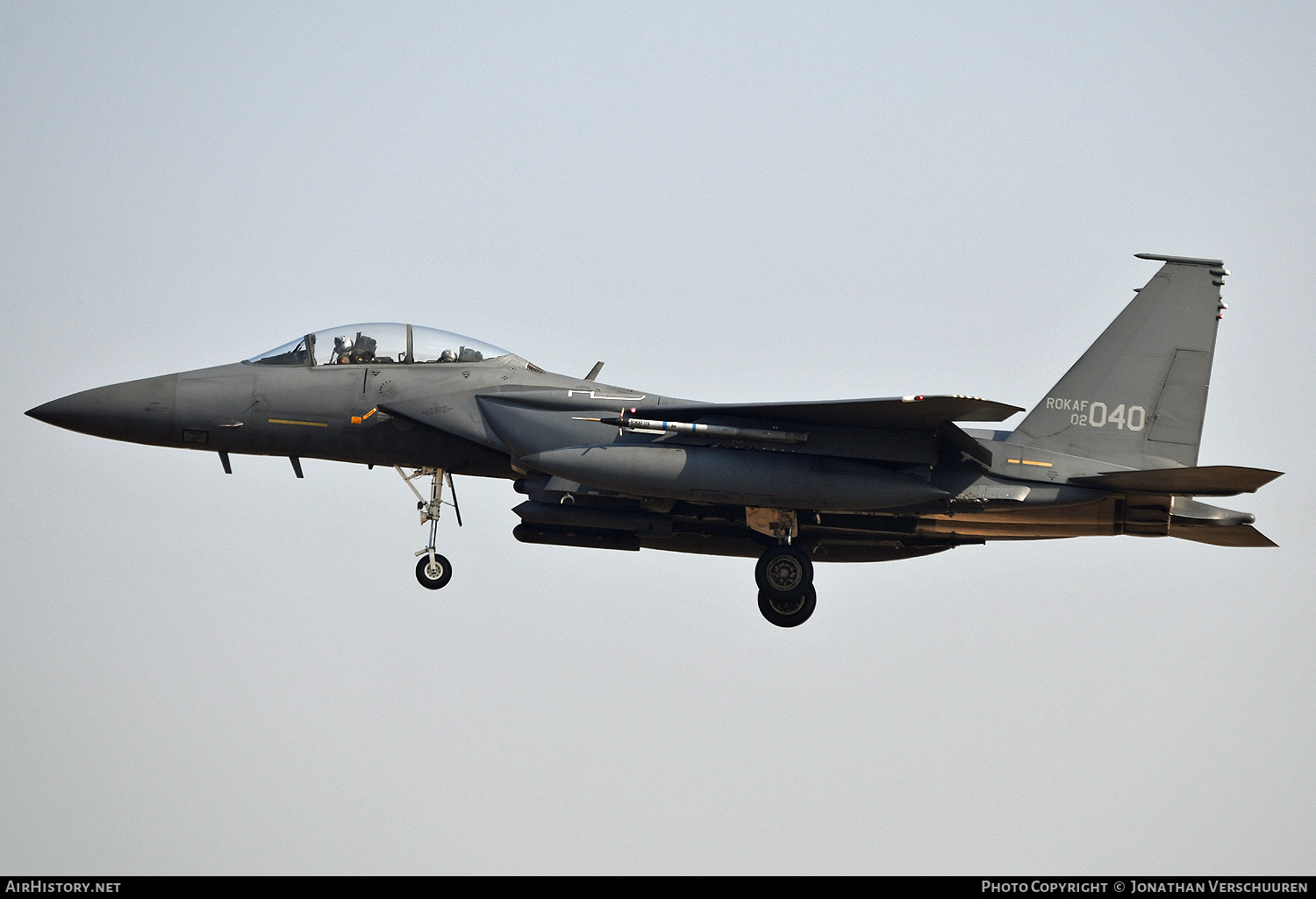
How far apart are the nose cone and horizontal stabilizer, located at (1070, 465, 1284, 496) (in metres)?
9.93

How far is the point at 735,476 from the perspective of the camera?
14.1 metres

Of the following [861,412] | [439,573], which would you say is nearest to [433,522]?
[439,573]

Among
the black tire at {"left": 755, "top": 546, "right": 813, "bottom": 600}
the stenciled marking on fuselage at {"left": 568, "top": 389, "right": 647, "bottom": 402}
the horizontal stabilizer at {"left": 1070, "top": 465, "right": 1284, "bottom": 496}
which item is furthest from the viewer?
the black tire at {"left": 755, "top": 546, "right": 813, "bottom": 600}

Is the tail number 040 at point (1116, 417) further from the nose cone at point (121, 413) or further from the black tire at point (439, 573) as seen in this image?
the nose cone at point (121, 413)

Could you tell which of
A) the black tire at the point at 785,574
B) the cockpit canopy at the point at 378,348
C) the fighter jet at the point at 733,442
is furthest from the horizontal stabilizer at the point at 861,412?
the cockpit canopy at the point at 378,348

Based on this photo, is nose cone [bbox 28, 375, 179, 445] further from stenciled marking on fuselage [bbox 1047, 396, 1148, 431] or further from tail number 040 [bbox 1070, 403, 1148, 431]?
tail number 040 [bbox 1070, 403, 1148, 431]

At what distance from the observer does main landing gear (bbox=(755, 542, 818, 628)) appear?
49.7 feet

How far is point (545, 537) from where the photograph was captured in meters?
15.6

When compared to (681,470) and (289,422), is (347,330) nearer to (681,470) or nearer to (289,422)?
(289,422)

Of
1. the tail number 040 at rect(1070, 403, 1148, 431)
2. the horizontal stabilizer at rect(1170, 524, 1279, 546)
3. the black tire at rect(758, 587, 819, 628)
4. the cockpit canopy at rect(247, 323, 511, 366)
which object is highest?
the cockpit canopy at rect(247, 323, 511, 366)

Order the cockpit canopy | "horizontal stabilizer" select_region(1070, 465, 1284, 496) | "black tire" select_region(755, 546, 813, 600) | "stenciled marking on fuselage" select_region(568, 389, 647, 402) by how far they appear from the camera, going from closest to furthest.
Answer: "horizontal stabilizer" select_region(1070, 465, 1284, 496) < "stenciled marking on fuselage" select_region(568, 389, 647, 402) < "black tire" select_region(755, 546, 813, 600) < the cockpit canopy

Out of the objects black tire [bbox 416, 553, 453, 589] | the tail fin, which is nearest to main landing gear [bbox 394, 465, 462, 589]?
black tire [bbox 416, 553, 453, 589]

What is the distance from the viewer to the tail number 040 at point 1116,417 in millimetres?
15484
